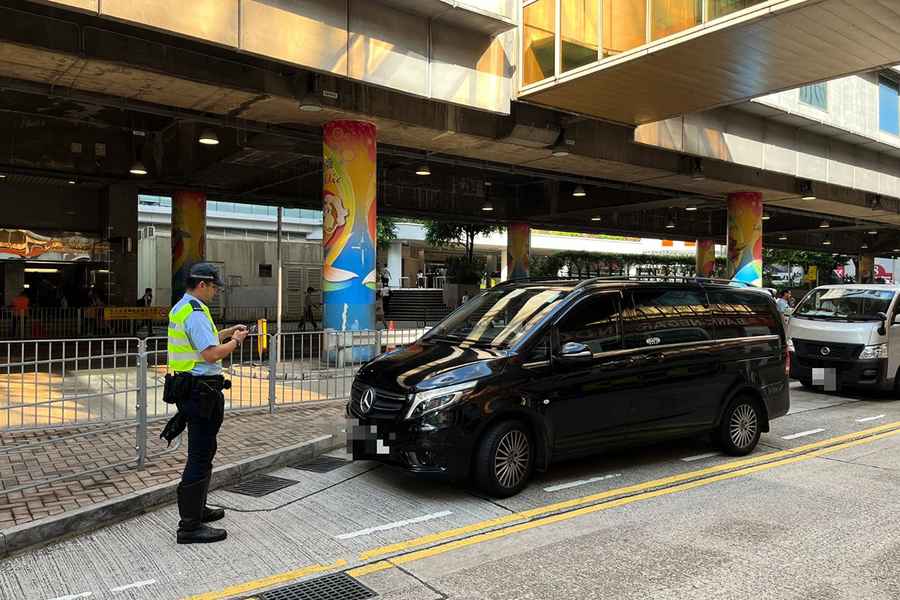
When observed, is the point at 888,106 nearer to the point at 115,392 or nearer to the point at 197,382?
the point at 115,392

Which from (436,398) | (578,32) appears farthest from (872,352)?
(436,398)

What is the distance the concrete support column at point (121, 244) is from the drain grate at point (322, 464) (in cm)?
1834

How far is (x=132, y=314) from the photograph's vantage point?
19.9 meters

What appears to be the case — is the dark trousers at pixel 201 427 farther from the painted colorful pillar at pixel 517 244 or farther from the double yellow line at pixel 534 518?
the painted colorful pillar at pixel 517 244

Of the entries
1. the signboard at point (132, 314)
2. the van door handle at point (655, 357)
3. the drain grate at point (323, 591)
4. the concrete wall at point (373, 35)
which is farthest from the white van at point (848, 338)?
the signboard at point (132, 314)

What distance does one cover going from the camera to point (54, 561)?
15.3ft

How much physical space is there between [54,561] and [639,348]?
5.23 m

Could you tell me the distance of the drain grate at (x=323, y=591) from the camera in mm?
4129

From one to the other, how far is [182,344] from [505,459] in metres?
2.83

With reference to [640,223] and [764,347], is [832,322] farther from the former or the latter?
[640,223]

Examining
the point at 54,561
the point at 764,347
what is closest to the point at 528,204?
the point at 764,347

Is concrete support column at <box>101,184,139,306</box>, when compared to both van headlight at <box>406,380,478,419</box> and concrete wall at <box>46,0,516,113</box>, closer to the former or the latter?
concrete wall at <box>46,0,516,113</box>

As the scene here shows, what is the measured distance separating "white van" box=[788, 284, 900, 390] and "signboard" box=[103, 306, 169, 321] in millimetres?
16297

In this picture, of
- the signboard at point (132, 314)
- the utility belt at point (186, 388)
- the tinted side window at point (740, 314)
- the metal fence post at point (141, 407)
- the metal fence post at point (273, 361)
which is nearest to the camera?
the utility belt at point (186, 388)
